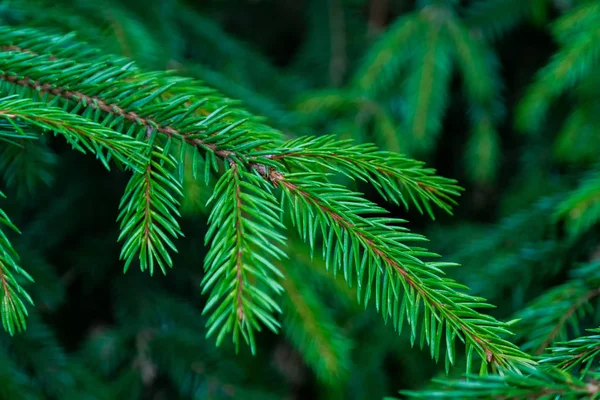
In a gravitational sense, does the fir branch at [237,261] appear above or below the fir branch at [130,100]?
below

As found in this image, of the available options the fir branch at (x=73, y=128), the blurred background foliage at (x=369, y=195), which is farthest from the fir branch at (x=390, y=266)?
the blurred background foliage at (x=369, y=195)

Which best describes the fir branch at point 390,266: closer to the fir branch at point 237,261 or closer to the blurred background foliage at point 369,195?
the fir branch at point 237,261

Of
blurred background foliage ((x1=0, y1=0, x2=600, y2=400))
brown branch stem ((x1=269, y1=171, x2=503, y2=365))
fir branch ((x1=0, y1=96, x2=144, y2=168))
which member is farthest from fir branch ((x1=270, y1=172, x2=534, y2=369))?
blurred background foliage ((x1=0, y1=0, x2=600, y2=400))

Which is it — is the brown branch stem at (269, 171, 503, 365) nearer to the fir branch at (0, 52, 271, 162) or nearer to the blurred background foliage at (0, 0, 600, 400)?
the fir branch at (0, 52, 271, 162)

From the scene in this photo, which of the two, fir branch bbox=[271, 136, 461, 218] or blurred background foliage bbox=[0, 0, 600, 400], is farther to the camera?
blurred background foliage bbox=[0, 0, 600, 400]

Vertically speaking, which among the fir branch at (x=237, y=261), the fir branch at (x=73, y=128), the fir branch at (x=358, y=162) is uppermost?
the fir branch at (x=358, y=162)

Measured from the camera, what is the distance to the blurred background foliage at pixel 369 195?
1.02m

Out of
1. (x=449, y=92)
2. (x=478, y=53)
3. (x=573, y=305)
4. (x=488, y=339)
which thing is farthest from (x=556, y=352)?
(x=449, y=92)

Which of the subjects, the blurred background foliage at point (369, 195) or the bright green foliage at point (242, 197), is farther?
the blurred background foliage at point (369, 195)

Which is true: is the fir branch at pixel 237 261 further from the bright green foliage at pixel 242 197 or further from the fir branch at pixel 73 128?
the fir branch at pixel 73 128

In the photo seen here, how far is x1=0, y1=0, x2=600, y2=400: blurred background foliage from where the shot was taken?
1.02 meters

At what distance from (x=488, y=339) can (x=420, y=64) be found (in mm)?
1049

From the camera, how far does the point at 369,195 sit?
69.1 inches

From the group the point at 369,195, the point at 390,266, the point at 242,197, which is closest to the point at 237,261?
the point at 242,197
